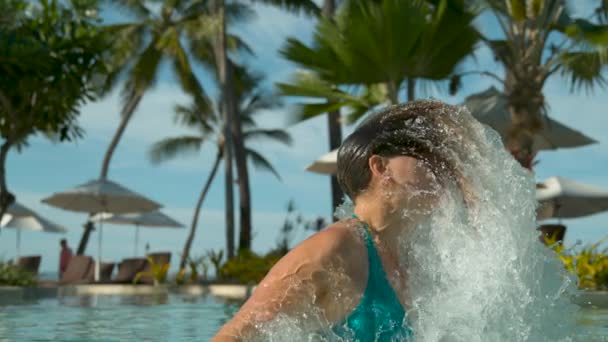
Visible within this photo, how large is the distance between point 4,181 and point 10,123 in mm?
1544

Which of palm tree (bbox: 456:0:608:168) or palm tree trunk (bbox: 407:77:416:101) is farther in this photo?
palm tree trunk (bbox: 407:77:416:101)

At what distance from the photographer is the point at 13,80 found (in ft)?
46.5

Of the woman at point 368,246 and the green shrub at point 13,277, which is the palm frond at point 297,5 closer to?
the green shrub at point 13,277

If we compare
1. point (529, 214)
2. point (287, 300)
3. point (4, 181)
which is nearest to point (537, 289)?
point (529, 214)

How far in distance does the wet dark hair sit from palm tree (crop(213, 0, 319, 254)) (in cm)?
1784

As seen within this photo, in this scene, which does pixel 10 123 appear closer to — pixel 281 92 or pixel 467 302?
pixel 281 92

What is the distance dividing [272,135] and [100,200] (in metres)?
16.2

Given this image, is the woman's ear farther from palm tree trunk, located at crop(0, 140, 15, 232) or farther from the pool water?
palm tree trunk, located at crop(0, 140, 15, 232)

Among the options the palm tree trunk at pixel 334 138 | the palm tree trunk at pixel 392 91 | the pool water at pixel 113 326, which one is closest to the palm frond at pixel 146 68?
the palm tree trunk at pixel 334 138

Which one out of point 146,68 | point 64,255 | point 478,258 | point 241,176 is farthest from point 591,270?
point 146,68

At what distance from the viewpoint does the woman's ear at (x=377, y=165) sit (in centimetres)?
190

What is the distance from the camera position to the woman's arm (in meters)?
1.75

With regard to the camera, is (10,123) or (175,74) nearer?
(10,123)

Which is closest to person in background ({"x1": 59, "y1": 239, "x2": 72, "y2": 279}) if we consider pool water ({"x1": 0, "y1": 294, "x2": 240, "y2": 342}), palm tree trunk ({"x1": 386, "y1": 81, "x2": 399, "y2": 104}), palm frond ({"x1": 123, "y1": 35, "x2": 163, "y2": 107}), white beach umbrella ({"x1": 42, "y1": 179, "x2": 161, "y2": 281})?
white beach umbrella ({"x1": 42, "y1": 179, "x2": 161, "y2": 281})
